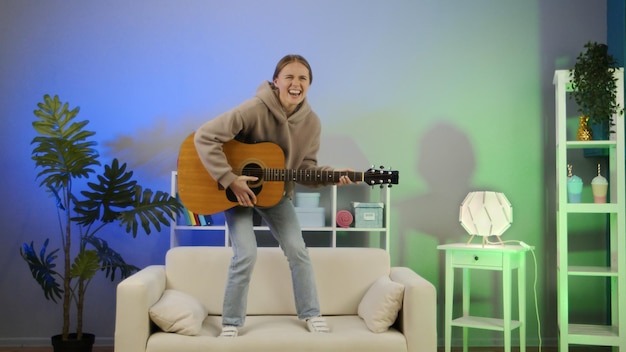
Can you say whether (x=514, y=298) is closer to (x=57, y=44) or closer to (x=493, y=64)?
(x=493, y=64)

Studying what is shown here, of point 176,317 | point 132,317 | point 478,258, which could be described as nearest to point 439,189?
point 478,258

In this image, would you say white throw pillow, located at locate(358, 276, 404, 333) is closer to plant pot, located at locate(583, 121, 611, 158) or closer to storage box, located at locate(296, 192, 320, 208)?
storage box, located at locate(296, 192, 320, 208)

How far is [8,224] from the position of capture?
4832 millimetres

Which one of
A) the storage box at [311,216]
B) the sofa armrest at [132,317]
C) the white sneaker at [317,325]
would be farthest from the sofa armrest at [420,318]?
the storage box at [311,216]

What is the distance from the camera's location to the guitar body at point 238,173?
3.43m

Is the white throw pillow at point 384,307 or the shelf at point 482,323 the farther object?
the shelf at point 482,323

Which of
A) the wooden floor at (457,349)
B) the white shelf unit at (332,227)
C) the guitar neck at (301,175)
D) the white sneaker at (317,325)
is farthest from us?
the wooden floor at (457,349)

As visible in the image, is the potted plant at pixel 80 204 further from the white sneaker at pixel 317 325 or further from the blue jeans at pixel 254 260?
the white sneaker at pixel 317 325

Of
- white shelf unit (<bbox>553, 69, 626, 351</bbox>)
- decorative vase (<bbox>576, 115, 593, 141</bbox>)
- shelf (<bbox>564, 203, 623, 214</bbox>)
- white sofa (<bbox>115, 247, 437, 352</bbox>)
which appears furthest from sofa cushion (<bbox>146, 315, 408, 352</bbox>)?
decorative vase (<bbox>576, 115, 593, 141</bbox>)

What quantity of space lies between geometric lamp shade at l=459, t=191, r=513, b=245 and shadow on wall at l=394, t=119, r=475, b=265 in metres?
0.43

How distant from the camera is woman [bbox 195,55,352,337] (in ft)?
10.9

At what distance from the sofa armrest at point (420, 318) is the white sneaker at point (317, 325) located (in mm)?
377

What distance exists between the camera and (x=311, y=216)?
4.63m

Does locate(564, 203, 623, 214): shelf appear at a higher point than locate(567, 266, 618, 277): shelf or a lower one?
higher
